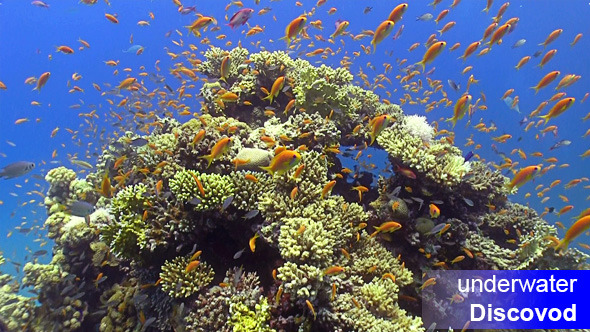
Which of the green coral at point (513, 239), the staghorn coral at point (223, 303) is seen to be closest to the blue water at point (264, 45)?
the green coral at point (513, 239)

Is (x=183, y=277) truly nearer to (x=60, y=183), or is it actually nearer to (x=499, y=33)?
(x=60, y=183)

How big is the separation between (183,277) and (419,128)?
5777 mm

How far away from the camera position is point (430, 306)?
5320 millimetres

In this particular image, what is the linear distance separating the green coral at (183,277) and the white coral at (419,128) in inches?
202

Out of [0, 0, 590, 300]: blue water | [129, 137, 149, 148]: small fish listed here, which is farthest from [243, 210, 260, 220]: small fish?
[0, 0, 590, 300]: blue water

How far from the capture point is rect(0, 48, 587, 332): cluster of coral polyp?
4414 mm

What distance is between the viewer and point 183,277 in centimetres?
473

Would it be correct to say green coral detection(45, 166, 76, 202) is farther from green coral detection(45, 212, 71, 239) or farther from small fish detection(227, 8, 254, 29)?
small fish detection(227, 8, 254, 29)

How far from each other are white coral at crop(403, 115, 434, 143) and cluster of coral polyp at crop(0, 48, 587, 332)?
0.03 metres

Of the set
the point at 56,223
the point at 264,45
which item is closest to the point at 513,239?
the point at 56,223

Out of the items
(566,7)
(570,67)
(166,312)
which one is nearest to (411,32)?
(566,7)

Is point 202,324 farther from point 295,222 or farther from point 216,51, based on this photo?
point 216,51

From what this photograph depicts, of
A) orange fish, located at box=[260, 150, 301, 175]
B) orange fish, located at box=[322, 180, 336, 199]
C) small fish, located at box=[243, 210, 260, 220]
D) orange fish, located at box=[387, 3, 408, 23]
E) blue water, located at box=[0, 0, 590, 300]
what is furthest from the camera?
blue water, located at box=[0, 0, 590, 300]

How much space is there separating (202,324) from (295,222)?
1.82 metres
